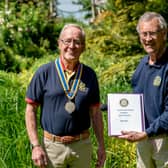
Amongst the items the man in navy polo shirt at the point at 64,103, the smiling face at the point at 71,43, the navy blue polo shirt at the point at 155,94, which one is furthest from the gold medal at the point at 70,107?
the navy blue polo shirt at the point at 155,94

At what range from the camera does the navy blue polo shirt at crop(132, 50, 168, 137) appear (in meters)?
3.71

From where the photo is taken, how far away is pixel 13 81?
336 inches

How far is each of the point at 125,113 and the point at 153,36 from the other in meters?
0.59

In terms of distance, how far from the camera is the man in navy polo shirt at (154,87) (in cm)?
370

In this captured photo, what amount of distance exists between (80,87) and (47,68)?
0.26m

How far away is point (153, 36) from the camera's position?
3.67m

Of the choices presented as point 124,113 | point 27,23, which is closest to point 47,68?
point 124,113

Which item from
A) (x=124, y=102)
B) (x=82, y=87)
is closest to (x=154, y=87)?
(x=124, y=102)

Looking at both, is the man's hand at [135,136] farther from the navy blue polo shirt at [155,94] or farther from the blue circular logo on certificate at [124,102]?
the blue circular logo on certificate at [124,102]

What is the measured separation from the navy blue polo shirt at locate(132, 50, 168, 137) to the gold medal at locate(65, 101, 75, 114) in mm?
520

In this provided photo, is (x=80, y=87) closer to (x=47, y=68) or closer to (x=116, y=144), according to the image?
(x=47, y=68)

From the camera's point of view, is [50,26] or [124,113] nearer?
[124,113]

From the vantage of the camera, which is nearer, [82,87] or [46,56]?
[82,87]

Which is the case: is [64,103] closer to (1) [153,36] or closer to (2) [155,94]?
(2) [155,94]
